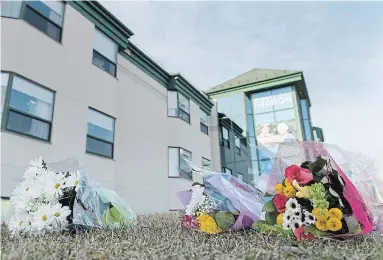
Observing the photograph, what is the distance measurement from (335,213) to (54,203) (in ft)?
7.18

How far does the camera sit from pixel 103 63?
25.3 ft

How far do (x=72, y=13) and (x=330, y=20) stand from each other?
5.72m

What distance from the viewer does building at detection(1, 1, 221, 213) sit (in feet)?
17.0

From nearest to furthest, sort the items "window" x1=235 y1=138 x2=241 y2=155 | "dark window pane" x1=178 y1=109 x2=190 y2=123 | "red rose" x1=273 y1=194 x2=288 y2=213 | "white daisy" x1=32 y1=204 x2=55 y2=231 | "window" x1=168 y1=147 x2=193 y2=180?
1. "red rose" x1=273 y1=194 x2=288 y2=213
2. "white daisy" x1=32 y1=204 x2=55 y2=231
3. "window" x1=168 y1=147 x2=193 y2=180
4. "dark window pane" x1=178 y1=109 x2=190 y2=123
5. "window" x1=235 y1=138 x2=241 y2=155

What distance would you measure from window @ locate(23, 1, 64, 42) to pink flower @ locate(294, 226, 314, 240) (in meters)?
6.08

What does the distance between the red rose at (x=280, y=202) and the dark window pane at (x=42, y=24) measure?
586 centimetres

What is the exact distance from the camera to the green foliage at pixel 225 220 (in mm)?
2209

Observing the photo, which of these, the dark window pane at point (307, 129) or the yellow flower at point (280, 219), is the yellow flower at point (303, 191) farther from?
the dark window pane at point (307, 129)

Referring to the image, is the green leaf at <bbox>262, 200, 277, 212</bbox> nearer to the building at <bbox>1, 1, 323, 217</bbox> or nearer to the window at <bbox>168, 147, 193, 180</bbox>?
the building at <bbox>1, 1, 323, 217</bbox>

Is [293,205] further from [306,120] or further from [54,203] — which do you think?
[306,120]

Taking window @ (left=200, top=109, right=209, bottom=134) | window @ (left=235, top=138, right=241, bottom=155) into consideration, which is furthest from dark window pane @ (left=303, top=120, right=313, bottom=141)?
window @ (left=200, top=109, right=209, bottom=134)

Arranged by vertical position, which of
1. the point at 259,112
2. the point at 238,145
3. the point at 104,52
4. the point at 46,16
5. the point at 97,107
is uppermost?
the point at 259,112

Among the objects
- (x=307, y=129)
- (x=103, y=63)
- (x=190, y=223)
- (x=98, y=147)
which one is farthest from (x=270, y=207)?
(x=307, y=129)

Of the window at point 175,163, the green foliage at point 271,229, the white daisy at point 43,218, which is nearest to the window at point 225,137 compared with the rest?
the window at point 175,163
